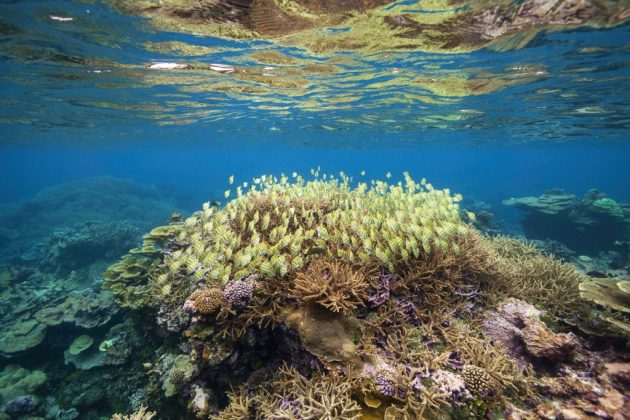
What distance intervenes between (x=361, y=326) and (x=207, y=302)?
8.69ft

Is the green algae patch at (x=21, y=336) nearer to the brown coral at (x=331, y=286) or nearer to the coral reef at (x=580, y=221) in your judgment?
the brown coral at (x=331, y=286)

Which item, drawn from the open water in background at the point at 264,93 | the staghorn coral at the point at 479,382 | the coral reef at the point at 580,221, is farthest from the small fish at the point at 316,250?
the coral reef at the point at 580,221

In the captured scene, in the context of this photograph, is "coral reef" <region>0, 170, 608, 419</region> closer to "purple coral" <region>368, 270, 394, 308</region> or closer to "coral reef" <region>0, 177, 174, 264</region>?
"purple coral" <region>368, 270, 394, 308</region>

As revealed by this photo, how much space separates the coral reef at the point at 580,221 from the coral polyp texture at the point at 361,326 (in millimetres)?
17021

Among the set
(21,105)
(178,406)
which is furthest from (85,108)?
(178,406)

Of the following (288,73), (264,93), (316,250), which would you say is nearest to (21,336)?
(316,250)

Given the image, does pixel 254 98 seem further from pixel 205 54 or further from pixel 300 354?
pixel 300 354

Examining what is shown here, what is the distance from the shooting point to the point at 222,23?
10.4m

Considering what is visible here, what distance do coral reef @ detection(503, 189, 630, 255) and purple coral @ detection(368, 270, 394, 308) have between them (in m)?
21.0

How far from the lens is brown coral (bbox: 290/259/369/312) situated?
4.56 m

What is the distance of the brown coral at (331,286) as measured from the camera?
15.0 ft

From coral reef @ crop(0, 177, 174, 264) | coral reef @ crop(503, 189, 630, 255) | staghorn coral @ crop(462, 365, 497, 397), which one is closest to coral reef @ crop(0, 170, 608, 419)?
staghorn coral @ crop(462, 365, 497, 397)

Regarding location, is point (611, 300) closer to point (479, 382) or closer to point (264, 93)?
point (479, 382)

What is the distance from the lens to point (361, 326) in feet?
16.4
